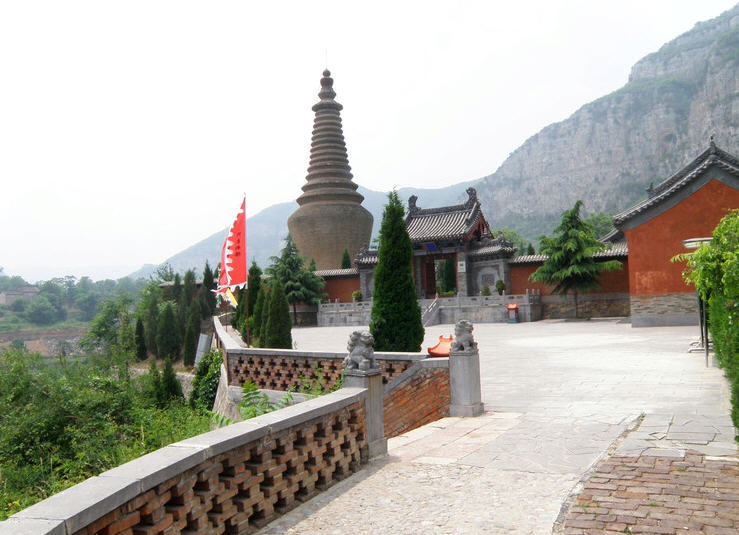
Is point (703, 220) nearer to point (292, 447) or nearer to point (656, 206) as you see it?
point (656, 206)

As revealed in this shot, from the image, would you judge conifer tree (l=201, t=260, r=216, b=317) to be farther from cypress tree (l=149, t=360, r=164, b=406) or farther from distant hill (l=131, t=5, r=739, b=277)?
distant hill (l=131, t=5, r=739, b=277)

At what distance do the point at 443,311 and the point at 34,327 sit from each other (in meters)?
78.9

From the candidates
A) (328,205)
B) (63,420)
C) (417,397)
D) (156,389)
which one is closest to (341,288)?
(328,205)

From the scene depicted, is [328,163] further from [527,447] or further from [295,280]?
[527,447]

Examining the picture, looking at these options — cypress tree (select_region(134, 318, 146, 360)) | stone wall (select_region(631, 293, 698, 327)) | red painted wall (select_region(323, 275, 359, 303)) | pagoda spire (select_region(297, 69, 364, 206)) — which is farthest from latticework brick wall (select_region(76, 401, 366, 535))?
pagoda spire (select_region(297, 69, 364, 206))

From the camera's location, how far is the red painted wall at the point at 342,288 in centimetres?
3412

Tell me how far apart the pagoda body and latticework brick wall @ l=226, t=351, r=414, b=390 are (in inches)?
1182

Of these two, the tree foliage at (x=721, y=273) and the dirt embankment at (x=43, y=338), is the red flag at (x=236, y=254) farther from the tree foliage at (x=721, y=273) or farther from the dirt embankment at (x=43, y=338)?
the dirt embankment at (x=43, y=338)

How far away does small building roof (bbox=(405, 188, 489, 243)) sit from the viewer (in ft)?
102

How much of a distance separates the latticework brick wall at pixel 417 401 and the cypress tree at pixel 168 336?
28433 millimetres

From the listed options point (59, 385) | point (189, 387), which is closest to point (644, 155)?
point (189, 387)

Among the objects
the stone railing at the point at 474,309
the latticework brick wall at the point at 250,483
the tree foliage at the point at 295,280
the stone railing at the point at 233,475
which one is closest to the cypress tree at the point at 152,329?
the tree foliage at the point at 295,280

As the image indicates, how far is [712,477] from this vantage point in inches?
175

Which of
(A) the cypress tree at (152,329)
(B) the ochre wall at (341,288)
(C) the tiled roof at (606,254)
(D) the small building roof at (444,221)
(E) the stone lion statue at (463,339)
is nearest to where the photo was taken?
(E) the stone lion statue at (463,339)
